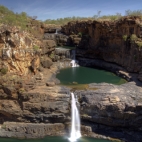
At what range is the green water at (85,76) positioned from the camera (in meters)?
26.5

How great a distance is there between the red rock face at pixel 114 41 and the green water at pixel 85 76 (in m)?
3.09

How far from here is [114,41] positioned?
33594 mm

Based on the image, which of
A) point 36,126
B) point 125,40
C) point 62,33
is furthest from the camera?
point 62,33

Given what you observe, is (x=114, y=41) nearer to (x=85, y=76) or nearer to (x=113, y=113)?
(x=85, y=76)

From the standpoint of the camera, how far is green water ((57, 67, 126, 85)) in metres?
26.5

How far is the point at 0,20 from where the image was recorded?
21.6 metres

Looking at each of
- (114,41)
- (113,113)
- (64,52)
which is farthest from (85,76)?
(113,113)

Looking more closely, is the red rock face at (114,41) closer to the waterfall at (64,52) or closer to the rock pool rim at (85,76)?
the waterfall at (64,52)

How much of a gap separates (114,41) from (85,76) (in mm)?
8983

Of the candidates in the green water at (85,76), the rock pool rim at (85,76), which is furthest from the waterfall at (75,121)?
the green water at (85,76)

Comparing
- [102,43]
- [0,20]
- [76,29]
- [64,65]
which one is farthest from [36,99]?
[76,29]

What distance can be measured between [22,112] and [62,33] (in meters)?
32.0

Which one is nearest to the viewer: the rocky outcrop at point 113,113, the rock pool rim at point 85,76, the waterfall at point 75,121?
the rocky outcrop at point 113,113

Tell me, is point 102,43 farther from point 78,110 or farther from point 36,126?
point 36,126
